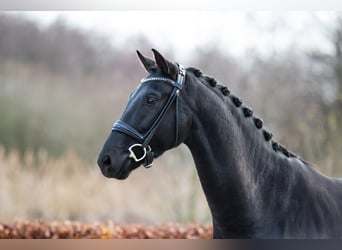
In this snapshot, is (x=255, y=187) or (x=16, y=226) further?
(x=16, y=226)

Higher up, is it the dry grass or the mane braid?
the mane braid

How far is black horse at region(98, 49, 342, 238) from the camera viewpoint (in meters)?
2.33

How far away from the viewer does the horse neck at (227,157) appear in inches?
91.5

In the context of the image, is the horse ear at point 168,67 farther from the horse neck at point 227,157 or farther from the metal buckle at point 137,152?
the metal buckle at point 137,152

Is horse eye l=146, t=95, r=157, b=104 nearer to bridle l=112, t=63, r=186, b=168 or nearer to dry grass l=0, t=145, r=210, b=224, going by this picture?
Answer: bridle l=112, t=63, r=186, b=168

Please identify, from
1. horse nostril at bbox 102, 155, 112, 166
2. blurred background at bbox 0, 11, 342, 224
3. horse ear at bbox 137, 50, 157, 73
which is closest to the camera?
horse nostril at bbox 102, 155, 112, 166

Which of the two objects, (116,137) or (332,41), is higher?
(332,41)

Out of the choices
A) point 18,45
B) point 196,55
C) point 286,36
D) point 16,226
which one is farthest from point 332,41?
point 16,226

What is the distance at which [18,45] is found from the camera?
4023mm

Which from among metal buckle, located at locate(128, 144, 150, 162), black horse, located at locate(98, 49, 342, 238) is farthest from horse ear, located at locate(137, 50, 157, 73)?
metal buckle, located at locate(128, 144, 150, 162)

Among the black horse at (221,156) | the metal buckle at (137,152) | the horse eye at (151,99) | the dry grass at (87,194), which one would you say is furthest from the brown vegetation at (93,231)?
the horse eye at (151,99)

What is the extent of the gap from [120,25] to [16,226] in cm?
163

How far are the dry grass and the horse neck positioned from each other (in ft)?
5.19

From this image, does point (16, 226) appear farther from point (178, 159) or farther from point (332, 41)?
point (332, 41)
